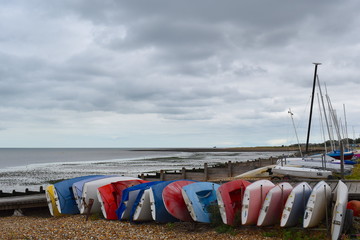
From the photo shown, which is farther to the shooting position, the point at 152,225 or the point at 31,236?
the point at 152,225

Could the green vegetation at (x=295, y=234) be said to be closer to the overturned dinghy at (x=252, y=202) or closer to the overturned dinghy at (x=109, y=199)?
the overturned dinghy at (x=252, y=202)

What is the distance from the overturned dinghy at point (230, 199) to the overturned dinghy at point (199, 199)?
76 cm

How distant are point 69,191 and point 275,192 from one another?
9.00 m

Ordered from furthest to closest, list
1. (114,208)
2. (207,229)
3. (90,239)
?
(114,208) → (207,229) → (90,239)

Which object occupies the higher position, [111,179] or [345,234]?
[111,179]

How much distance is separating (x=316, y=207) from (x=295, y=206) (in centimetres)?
57

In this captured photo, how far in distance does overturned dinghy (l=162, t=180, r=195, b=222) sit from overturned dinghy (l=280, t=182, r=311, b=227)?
3.35 meters

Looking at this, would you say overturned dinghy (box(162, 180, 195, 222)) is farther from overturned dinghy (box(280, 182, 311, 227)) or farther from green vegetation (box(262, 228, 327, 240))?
overturned dinghy (box(280, 182, 311, 227))

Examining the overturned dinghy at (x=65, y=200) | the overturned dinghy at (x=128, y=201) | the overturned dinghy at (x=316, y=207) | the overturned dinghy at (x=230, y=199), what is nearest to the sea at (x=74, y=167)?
the overturned dinghy at (x=65, y=200)

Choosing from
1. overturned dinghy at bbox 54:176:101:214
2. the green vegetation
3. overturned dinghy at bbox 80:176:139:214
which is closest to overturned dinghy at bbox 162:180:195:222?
A: the green vegetation

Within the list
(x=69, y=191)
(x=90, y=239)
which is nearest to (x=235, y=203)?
(x=90, y=239)

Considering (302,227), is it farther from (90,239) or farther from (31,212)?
(31,212)

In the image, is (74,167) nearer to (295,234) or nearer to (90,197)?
(90,197)

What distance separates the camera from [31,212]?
1764 centimetres
